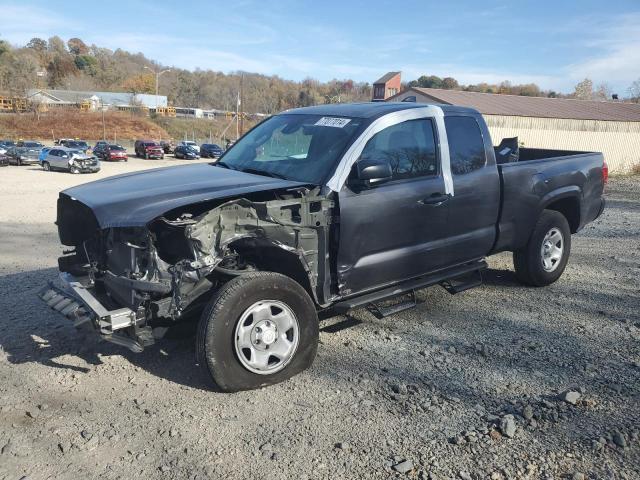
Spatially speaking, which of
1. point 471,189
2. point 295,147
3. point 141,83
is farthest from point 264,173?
point 141,83

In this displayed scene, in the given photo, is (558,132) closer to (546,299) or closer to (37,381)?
(546,299)

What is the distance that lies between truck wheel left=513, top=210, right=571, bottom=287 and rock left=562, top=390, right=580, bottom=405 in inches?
92.7

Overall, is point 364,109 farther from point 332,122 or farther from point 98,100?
point 98,100

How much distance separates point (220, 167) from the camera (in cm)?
479

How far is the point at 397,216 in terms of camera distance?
4215 mm

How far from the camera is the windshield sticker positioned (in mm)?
4383

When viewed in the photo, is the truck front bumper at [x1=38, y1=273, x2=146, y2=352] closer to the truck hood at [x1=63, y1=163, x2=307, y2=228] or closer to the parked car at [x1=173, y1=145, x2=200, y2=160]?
the truck hood at [x1=63, y1=163, x2=307, y2=228]

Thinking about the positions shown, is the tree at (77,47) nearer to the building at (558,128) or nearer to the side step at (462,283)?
the building at (558,128)

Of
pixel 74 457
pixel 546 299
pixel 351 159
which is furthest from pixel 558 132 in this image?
pixel 74 457

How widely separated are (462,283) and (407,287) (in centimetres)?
87

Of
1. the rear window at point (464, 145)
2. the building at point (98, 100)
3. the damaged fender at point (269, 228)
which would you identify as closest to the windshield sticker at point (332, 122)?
the damaged fender at point (269, 228)

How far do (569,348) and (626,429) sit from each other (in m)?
1.23

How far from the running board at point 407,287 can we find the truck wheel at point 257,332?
419 mm

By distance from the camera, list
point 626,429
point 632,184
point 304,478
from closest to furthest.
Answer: point 304,478
point 626,429
point 632,184
